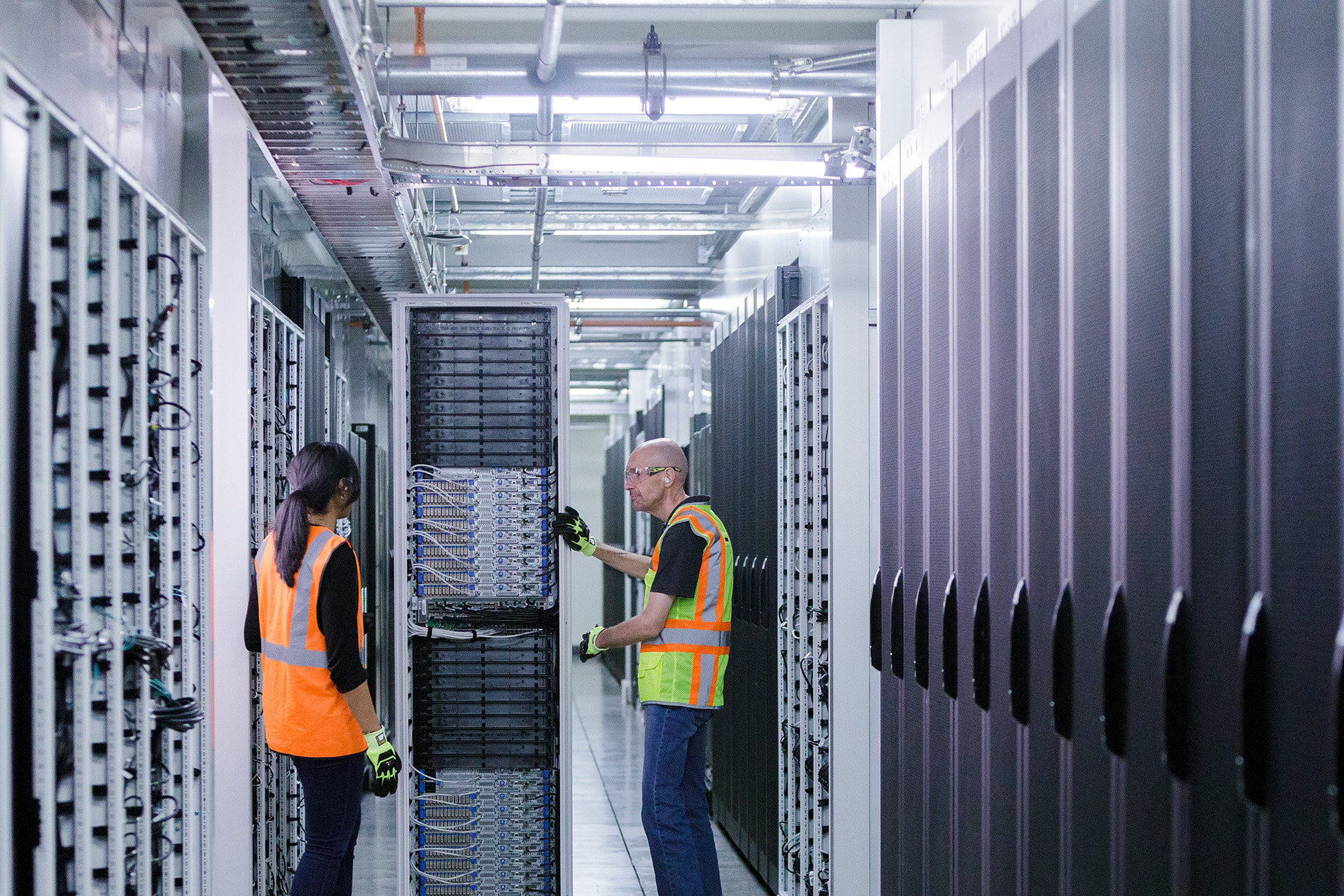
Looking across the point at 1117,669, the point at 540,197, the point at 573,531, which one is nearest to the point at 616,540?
the point at 540,197

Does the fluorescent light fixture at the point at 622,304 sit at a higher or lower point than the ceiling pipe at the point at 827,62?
lower

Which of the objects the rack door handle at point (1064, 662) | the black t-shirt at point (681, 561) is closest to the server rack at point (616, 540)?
the black t-shirt at point (681, 561)

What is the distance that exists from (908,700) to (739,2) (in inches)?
90.5

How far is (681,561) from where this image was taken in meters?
4.36

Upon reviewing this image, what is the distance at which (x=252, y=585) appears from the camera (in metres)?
4.11

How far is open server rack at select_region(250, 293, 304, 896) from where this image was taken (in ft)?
14.7

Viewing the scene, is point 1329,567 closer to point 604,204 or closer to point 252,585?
point 252,585

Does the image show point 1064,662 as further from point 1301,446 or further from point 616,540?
point 616,540

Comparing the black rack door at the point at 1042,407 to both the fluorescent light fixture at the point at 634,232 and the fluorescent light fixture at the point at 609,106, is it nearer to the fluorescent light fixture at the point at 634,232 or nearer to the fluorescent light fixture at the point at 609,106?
the fluorescent light fixture at the point at 609,106

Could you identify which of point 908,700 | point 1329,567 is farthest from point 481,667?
point 1329,567

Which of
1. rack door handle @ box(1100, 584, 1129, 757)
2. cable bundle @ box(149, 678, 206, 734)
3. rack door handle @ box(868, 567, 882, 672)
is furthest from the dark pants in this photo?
rack door handle @ box(1100, 584, 1129, 757)

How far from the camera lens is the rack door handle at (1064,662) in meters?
2.21

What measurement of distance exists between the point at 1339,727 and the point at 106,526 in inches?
92.3

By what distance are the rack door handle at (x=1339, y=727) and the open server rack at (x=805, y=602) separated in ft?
10.9
